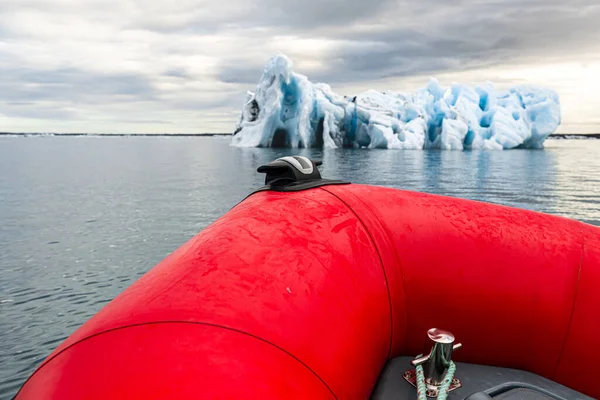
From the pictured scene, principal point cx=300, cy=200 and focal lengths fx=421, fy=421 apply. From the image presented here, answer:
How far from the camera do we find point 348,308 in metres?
1.42

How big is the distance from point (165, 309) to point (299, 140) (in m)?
36.6

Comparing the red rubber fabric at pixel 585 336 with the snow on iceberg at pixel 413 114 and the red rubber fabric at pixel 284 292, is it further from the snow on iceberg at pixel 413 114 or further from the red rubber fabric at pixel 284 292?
the snow on iceberg at pixel 413 114

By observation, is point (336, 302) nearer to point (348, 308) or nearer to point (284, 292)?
point (348, 308)

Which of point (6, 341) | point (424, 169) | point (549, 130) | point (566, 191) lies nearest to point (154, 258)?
point (6, 341)

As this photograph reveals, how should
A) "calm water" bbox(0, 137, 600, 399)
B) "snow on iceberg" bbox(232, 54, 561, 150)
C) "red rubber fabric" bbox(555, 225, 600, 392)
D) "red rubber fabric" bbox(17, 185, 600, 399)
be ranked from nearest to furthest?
"red rubber fabric" bbox(17, 185, 600, 399), "red rubber fabric" bbox(555, 225, 600, 392), "calm water" bbox(0, 137, 600, 399), "snow on iceberg" bbox(232, 54, 561, 150)

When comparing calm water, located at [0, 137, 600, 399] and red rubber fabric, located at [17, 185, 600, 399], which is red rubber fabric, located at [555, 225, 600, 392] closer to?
red rubber fabric, located at [17, 185, 600, 399]

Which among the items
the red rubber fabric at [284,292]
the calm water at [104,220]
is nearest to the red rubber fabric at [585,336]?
the red rubber fabric at [284,292]

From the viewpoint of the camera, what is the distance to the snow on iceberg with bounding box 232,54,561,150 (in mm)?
34219

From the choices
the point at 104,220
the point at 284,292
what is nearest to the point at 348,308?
the point at 284,292

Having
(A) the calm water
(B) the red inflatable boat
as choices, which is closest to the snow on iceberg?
(A) the calm water

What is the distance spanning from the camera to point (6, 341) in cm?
454

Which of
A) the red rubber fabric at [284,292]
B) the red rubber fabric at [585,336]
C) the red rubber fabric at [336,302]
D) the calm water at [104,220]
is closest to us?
the red rubber fabric at [336,302]

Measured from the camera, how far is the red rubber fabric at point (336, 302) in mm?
949

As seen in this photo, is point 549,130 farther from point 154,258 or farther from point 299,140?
point 154,258
